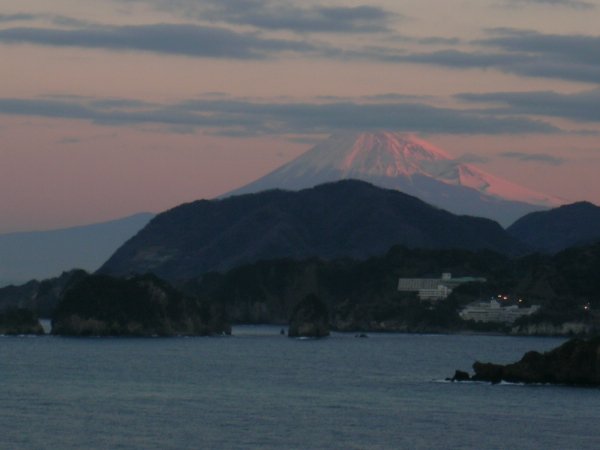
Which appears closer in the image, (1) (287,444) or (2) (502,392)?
(1) (287,444)

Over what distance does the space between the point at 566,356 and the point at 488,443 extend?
113ft

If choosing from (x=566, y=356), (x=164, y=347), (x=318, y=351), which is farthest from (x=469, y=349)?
(x=566, y=356)

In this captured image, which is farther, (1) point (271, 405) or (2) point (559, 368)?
(2) point (559, 368)

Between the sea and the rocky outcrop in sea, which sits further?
the rocky outcrop in sea

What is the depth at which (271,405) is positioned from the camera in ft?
322

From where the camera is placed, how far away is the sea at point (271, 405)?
80.5m

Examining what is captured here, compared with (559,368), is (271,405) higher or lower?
lower

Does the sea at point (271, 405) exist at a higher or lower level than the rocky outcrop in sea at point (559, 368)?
lower

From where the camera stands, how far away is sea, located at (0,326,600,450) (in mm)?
80500

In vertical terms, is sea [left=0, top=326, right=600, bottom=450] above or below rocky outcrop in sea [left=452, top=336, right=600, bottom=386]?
below

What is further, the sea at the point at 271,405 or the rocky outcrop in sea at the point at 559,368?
the rocky outcrop in sea at the point at 559,368

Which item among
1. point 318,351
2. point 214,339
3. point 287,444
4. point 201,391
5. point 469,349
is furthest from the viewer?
point 214,339

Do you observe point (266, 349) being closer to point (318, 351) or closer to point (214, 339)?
point (318, 351)

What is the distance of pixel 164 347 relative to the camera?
17200cm
